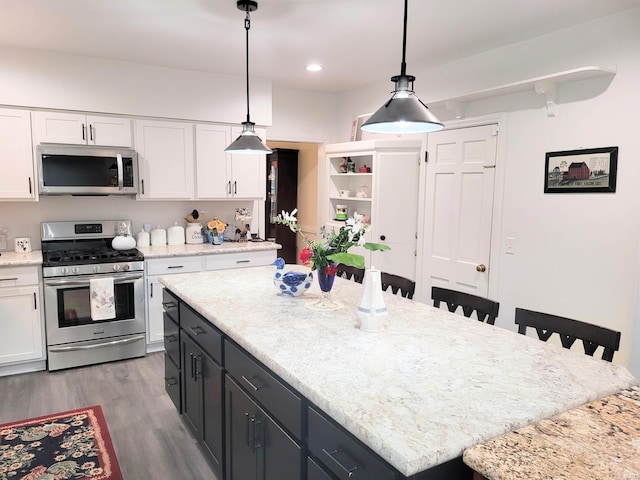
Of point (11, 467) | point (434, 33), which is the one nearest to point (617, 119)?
point (434, 33)

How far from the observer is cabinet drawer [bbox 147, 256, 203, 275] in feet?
13.4

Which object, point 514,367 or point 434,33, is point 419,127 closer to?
point 514,367

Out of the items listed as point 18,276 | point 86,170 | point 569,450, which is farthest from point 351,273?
point 18,276

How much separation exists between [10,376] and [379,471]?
12.1 ft

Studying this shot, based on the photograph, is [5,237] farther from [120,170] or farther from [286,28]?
[286,28]

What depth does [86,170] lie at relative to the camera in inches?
156

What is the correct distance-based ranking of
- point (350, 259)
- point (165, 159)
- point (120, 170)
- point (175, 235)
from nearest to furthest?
point (350, 259) < point (120, 170) < point (165, 159) < point (175, 235)

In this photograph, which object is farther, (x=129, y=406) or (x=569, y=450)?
(x=129, y=406)

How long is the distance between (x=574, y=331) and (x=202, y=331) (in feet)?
Result: 5.59

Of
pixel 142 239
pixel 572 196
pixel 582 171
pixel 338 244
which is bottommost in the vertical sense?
pixel 142 239

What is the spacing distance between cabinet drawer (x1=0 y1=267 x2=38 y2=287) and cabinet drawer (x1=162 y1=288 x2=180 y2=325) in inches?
54.5

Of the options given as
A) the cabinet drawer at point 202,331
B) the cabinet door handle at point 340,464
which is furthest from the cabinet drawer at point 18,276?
the cabinet door handle at point 340,464

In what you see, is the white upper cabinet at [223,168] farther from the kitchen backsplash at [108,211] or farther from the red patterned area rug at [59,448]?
the red patterned area rug at [59,448]

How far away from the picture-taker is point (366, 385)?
139 centimetres
